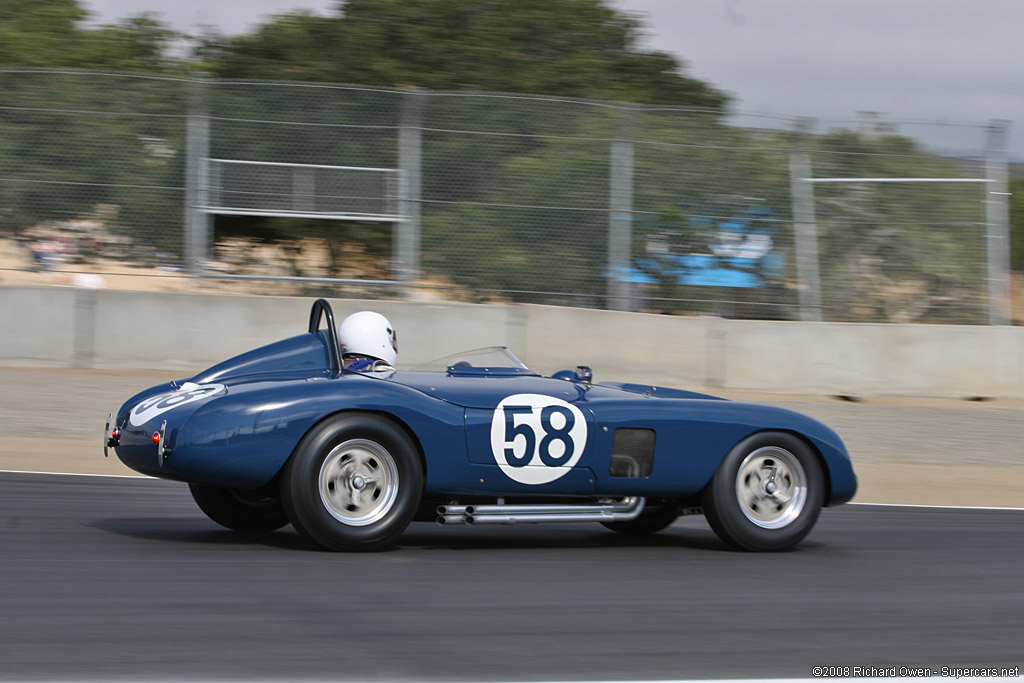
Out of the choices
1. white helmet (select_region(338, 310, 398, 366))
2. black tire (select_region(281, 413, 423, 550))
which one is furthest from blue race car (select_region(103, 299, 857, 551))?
white helmet (select_region(338, 310, 398, 366))

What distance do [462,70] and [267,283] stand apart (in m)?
6.15

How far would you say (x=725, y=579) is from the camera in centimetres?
561

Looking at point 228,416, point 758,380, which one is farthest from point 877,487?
point 228,416

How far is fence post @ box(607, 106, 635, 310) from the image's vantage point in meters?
13.5

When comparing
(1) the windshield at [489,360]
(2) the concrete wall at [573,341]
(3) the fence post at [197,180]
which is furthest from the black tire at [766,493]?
(3) the fence post at [197,180]

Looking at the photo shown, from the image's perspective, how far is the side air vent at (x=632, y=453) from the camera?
6129 mm

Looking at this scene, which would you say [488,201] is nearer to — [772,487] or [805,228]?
[805,228]

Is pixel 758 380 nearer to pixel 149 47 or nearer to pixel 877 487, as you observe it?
pixel 877 487

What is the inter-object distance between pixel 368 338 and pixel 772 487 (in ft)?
7.51

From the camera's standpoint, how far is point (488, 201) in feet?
43.9

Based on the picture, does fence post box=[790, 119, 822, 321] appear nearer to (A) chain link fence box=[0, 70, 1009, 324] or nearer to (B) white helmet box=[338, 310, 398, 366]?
(A) chain link fence box=[0, 70, 1009, 324]

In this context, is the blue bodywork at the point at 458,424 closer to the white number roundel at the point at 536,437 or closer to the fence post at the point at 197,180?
the white number roundel at the point at 536,437

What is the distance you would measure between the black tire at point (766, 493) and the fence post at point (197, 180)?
8.26 metres

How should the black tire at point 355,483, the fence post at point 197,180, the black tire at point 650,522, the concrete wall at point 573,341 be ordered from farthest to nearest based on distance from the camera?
the fence post at point 197,180 < the concrete wall at point 573,341 < the black tire at point 650,522 < the black tire at point 355,483
